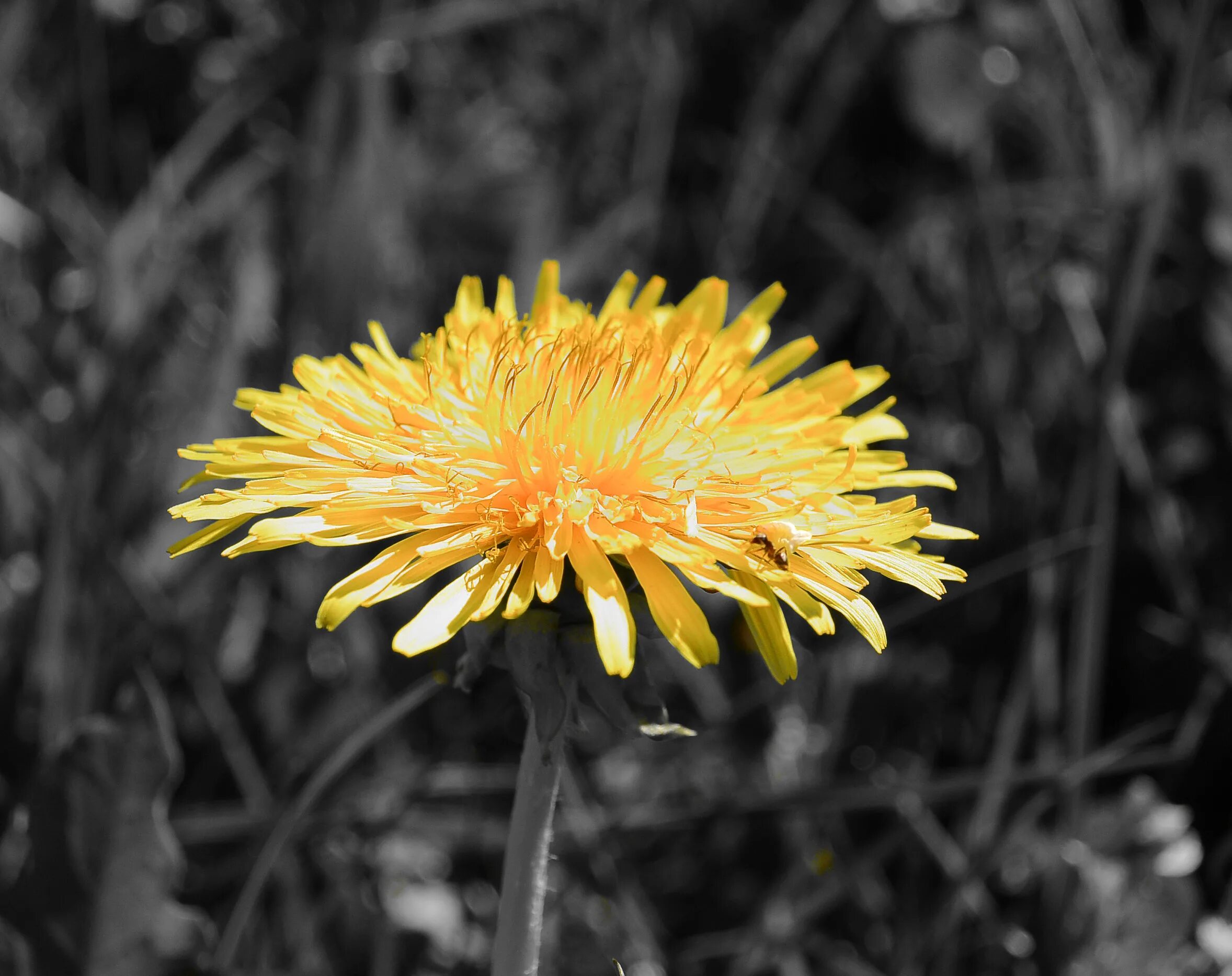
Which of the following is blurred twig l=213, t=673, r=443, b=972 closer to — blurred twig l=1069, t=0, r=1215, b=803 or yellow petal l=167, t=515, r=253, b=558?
yellow petal l=167, t=515, r=253, b=558

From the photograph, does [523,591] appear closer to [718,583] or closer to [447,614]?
[447,614]

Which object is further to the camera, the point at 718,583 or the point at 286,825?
the point at 286,825

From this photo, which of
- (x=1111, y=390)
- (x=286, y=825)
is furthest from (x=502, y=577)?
(x=1111, y=390)

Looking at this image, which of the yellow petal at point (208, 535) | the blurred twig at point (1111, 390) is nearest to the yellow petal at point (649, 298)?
the yellow petal at point (208, 535)

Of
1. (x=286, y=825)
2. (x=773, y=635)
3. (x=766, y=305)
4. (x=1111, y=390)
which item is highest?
(x=766, y=305)

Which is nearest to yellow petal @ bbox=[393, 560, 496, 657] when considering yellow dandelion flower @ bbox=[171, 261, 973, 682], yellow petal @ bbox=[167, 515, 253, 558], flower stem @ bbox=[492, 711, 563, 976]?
yellow dandelion flower @ bbox=[171, 261, 973, 682]

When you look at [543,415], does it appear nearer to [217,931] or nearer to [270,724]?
[217,931]

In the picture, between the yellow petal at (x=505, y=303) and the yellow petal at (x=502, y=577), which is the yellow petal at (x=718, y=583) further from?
the yellow petal at (x=505, y=303)

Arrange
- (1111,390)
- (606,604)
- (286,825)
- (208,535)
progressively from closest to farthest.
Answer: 1. (606,604)
2. (208,535)
3. (286,825)
4. (1111,390)

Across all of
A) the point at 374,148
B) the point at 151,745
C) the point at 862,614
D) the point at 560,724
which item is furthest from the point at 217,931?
the point at 374,148
